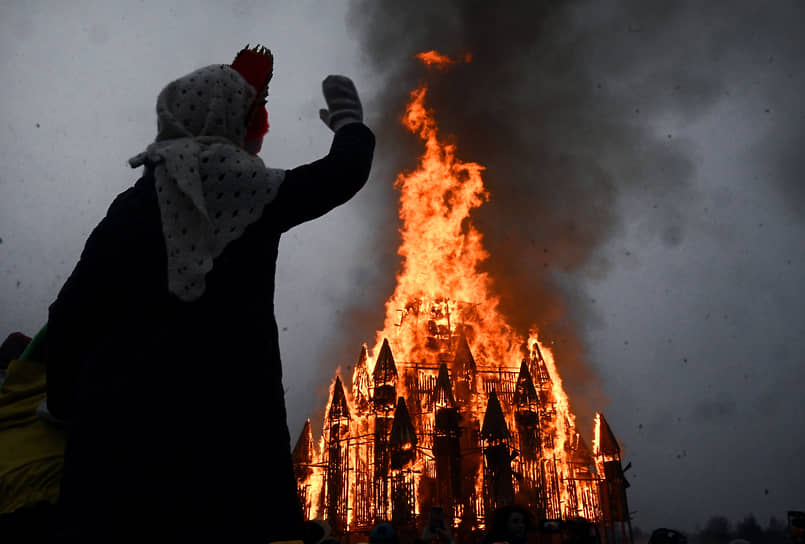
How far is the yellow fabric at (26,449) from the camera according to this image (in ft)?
5.81

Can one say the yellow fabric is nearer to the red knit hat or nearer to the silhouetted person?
the silhouetted person

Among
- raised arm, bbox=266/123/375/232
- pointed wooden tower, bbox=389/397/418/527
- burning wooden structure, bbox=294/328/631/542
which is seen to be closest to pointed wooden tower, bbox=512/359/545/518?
burning wooden structure, bbox=294/328/631/542

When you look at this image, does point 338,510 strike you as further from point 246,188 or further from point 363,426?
point 246,188

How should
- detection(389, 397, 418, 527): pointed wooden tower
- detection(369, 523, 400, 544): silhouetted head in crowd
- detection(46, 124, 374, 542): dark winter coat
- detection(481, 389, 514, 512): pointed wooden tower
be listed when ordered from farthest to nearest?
detection(481, 389, 514, 512): pointed wooden tower
detection(389, 397, 418, 527): pointed wooden tower
detection(369, 523, 400, 544): silhouetted head in crowd
detection(46, 124, 374, 542): dark winter coat

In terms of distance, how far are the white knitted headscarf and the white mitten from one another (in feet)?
1.10

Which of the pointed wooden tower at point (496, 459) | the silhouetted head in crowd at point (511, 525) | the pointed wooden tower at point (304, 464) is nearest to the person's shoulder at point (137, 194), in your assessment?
the silhouetted head in crowd at point (511, 525)

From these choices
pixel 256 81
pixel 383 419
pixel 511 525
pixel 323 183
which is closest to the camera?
pixel 323 183

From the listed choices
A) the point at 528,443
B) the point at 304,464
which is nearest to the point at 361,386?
the point at 304,464

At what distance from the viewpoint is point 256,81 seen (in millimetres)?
2254

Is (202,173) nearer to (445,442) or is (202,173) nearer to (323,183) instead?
(323,183)

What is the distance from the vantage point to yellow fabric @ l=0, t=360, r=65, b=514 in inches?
69.7

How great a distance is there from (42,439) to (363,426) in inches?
822

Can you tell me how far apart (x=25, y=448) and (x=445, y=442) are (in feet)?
62.7

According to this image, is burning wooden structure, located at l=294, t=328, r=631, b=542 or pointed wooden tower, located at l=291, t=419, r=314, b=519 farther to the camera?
pointed wooden tower, located at l=291, t=419, r=314, b=519
